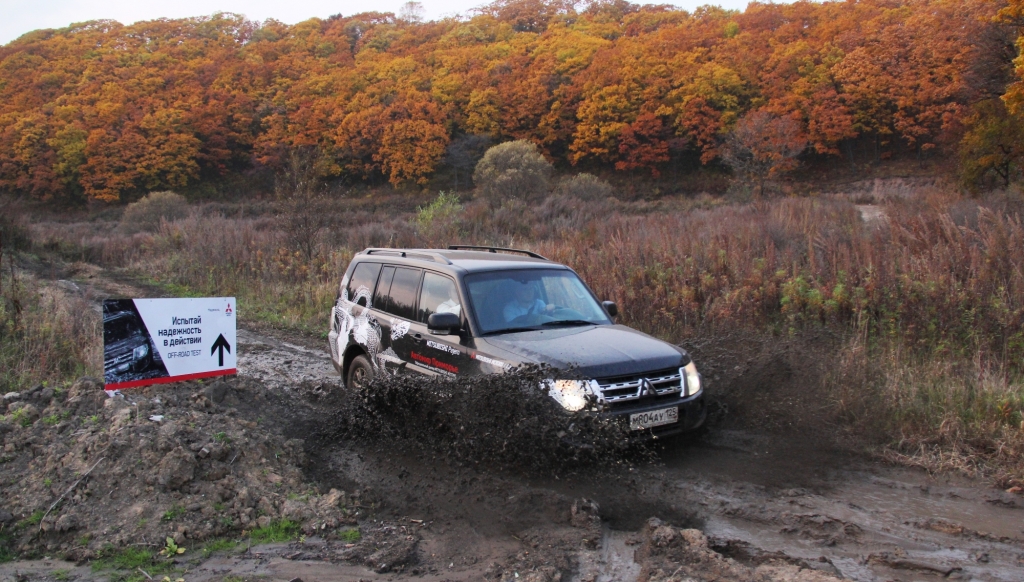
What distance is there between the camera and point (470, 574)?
4008mm

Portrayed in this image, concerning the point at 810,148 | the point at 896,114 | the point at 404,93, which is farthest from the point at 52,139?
the point at 896,114

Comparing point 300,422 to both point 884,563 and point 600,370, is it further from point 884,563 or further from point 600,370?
point 884,563

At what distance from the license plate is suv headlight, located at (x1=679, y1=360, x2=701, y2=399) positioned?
22cm

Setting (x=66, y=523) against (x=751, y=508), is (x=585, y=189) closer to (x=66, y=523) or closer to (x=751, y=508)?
(x=751, y=508)

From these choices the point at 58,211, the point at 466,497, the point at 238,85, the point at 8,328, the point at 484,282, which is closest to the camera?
the point at 466,497

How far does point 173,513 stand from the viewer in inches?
184

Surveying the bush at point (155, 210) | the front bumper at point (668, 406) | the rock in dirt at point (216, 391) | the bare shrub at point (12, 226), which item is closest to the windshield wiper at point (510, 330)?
the front bumper at point (668, 406)

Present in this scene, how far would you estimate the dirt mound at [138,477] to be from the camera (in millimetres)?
4535

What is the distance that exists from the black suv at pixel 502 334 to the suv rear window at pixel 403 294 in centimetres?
1

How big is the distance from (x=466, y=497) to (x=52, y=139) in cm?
8255

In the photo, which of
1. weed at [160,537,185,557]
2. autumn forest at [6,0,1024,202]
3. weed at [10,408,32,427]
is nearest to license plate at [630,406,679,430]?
weed at [160,537,185,557]

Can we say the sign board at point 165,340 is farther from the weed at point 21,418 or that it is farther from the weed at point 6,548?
the weed at point 6,548

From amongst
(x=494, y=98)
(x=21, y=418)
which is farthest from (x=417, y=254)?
(x=494, y=98)

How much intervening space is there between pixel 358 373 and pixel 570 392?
10.0ft
